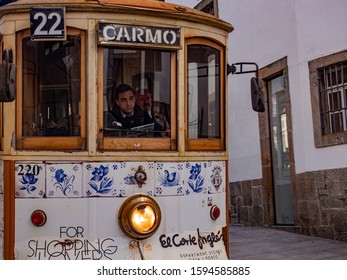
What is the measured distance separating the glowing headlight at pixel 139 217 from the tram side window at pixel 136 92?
559 millimetres

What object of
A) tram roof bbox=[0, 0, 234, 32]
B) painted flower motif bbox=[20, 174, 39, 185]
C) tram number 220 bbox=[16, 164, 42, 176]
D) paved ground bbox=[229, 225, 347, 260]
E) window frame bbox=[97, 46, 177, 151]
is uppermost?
tram roof bbox=[0, 0, 234, 32]

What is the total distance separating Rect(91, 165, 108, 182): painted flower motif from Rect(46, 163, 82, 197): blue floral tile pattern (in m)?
0.11

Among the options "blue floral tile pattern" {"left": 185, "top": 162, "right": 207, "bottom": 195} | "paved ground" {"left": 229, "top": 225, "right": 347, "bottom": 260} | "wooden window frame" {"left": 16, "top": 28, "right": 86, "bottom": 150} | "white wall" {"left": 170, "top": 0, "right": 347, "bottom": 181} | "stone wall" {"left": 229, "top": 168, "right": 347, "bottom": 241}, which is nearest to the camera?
"wooden window frame" {"left": 16, "top": 28, "right": 86, "bottom": 150}

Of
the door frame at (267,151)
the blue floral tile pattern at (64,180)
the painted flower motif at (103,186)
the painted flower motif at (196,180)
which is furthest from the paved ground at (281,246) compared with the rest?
the blue floral tile pattern at (64,180)

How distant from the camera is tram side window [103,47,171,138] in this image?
4.66m

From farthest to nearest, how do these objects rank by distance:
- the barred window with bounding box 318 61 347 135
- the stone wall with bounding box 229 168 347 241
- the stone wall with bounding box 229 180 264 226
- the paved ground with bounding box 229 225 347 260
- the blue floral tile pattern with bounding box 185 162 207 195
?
the stone wall with bounding box 229 180 264 226, the barred window with bounding box 318 61 347 135, the stone wall with bounding box 229 168 347 241, the paved ground with bounding box 229 225 347 260, the blue floral tile pattern with bounding box 185 162 207 195

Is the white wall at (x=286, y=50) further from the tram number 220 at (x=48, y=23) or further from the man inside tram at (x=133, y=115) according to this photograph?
the tram number 220 at (x=48, y=23)

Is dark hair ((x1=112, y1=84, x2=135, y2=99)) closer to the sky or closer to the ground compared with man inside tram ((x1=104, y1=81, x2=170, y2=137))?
closer to the sky

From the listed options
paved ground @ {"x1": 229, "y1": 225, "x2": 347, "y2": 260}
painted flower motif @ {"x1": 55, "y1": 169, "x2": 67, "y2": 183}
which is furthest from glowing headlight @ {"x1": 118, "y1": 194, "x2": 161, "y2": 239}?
paved ground @ {"x1": 229, "y1": 225, "x2": 347, "y2": 260}

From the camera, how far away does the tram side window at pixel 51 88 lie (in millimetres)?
4621

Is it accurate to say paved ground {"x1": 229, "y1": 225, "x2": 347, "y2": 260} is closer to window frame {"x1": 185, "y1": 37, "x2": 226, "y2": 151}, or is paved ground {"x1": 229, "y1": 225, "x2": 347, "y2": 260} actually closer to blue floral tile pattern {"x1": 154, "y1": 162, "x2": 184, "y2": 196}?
window frame {"x1": 185, "y1": 37, "x2": 226, "y2": 151}

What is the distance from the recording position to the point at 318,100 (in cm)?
896

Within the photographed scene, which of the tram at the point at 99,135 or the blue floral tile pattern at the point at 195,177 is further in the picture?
the blue floral tile pattern at the point at 195,177

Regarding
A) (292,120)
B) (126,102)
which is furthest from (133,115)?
(292,120)
